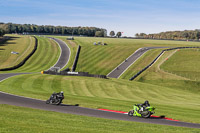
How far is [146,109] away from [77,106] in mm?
7792

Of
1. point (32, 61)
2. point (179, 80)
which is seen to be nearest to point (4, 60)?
point (32, 61)

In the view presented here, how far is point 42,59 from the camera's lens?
10131 cm

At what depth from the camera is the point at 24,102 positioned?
89.7 ft

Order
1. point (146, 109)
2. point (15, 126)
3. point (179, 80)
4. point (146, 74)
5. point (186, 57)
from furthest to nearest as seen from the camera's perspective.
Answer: point (186, 57) < point (146, 74) < point (179, 80) < point (146, 109) < point (15, 126)

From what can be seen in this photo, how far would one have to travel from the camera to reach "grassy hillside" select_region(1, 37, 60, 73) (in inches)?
3480

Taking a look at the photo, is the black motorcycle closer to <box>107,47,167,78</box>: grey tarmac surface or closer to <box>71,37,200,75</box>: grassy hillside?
<box>107,47,167,78</box>: grey tarmac surface

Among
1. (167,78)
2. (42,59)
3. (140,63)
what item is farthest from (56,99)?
(42,59)

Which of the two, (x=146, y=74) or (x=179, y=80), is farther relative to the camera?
(x=146, y=74)

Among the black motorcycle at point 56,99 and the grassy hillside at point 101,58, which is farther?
the grassy hillside at point 101,58

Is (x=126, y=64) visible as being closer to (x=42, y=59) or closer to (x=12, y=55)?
(x=42, y=59)

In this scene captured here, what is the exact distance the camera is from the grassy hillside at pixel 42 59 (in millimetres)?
88387

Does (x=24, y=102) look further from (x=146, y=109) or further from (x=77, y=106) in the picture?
(x=146, y=109)

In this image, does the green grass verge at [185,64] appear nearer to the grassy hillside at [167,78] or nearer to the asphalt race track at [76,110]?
the grassy hillside at [167,78]

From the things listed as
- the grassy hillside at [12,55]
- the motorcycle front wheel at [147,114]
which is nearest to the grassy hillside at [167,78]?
the motorcycle front wheel at [147,114]
